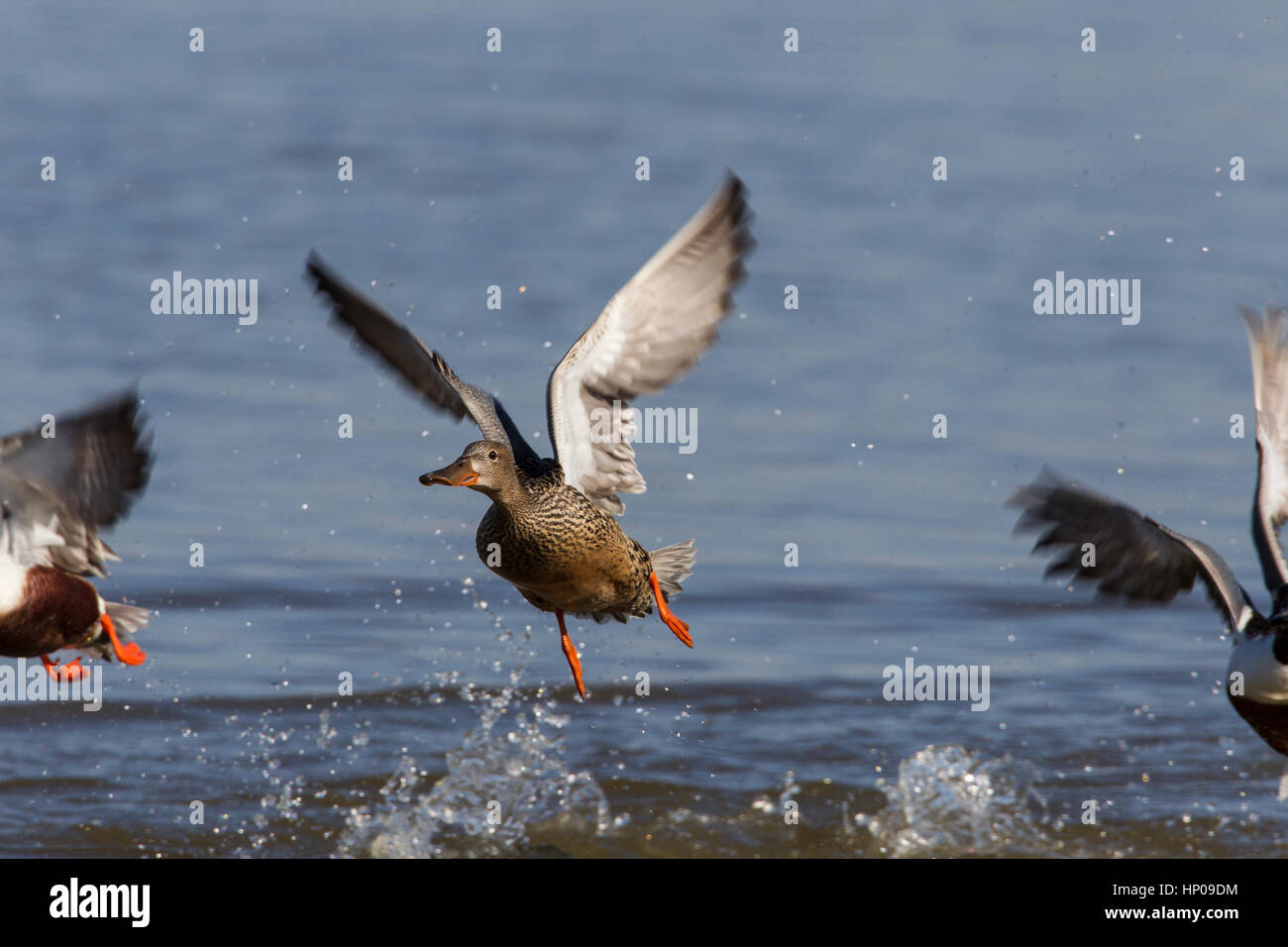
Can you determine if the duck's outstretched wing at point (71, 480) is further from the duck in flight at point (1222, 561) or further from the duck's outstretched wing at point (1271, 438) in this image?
the duck's outstretched wing at point (1271, 438)

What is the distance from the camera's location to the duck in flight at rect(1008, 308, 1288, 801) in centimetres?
698

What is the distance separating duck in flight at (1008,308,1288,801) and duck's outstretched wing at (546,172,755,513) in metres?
1.45

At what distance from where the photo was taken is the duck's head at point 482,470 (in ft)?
23.8

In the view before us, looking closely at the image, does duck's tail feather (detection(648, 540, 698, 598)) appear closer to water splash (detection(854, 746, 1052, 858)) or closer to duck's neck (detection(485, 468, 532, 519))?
duck's neck (detection(485, 468, 532, 519))

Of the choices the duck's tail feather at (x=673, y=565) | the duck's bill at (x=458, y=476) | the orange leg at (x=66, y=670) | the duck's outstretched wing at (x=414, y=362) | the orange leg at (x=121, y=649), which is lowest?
the orange leg at (x=66, y=670)

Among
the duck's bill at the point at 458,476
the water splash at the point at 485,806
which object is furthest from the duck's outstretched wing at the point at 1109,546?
the water splash at the point at 485,806

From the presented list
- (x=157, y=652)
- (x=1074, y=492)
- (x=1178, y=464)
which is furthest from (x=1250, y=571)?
(x=157, y=652)

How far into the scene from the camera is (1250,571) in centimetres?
1080

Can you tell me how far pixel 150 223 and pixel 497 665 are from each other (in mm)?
8687

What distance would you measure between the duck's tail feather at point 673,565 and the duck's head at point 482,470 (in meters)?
1.22

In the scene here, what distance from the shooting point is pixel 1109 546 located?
23.9 feet

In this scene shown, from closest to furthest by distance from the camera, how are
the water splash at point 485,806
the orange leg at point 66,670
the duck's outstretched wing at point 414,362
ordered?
the duck's outstretched wing at point 414,362 < the water splash at point 485,806 < the orange leg at point 66,670

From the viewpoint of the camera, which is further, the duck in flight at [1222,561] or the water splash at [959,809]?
the water splash at [959,809]

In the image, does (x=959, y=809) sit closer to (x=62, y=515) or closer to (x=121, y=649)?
(x=121, y=649)
